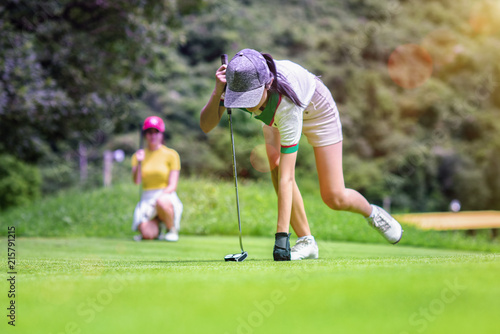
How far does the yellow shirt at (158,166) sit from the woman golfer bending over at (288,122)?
370 centimetres

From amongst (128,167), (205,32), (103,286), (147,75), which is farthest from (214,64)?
(103,286)

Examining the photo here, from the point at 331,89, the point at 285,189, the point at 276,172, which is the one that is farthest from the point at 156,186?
the point at 331,89

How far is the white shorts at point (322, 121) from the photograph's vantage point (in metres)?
4.11

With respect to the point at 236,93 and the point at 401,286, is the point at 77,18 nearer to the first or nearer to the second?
the point at 236,93

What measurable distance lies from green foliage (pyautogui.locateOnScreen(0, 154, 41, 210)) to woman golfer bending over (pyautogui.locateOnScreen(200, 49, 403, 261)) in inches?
776

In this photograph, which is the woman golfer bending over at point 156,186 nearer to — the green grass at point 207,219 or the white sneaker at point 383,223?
the green grass at point 207,219

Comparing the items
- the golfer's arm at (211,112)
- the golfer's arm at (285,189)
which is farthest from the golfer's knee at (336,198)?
the golfer's arm at (211,112)

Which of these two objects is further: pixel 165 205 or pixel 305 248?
pixel 165 205

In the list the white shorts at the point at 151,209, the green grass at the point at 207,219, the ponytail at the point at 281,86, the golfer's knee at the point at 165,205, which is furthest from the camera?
the green grass at the point at 207,219

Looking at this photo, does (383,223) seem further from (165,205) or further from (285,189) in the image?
(165,205)

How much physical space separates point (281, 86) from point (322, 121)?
0.62m

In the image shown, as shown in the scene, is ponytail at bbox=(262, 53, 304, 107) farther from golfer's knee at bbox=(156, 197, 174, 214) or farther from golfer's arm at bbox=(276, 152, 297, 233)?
golfer's knee at bbox=(156, 197, 174, 214)

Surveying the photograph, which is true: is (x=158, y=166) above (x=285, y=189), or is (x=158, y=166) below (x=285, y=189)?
below

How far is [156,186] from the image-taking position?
26.4 ft
